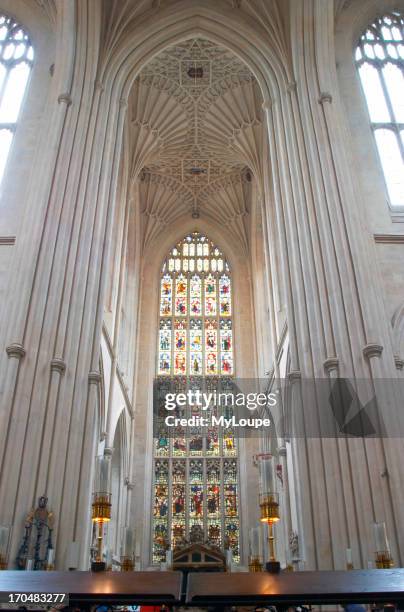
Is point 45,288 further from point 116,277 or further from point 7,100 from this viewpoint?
point 7,100

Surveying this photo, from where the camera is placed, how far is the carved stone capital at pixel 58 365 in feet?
38.3

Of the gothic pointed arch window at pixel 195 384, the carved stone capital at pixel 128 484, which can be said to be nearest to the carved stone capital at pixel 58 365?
the carved stone capital at pixel 128 484

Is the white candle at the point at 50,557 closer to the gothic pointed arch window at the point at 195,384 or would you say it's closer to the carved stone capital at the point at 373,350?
the carved stone capital at the point at 373,350

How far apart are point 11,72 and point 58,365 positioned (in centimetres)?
1100

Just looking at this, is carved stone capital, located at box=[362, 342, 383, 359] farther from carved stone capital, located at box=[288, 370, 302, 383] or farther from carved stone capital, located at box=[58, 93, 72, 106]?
carved stone capital, located at box=[58, 93, 72, 106]

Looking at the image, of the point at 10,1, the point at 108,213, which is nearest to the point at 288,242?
the point at 108,213

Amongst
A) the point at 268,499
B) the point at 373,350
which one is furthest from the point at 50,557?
the point at 373,350

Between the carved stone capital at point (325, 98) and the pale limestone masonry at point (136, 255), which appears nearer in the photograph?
the pale limestone masonry at point (136, 255)

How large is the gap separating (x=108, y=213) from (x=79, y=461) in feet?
22.0

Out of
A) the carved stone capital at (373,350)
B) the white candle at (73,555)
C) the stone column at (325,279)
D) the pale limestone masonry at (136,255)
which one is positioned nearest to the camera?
the white candle at (73,555)

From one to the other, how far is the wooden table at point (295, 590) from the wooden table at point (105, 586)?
0.44 ft

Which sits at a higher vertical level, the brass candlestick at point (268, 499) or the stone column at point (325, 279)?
the stone column at point (325, 279)

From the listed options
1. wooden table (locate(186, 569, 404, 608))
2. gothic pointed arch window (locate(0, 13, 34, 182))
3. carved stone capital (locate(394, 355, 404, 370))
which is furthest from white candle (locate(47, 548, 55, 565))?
gothic pointed arch window (locate(0, 13, 34, 182))

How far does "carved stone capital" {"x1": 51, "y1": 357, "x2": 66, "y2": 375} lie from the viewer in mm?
11664
